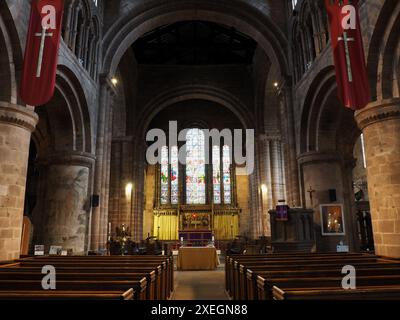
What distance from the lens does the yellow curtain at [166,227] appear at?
2331 cm

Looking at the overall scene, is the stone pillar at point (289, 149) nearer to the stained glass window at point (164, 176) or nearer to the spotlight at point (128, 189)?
the spotlight at point (128, 189)

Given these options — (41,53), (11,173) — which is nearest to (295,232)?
(11,173)

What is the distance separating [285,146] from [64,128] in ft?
28.8

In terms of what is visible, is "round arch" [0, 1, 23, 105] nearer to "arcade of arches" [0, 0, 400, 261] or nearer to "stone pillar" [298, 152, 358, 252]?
"arcade of arches" [0, 0, 400, 261]

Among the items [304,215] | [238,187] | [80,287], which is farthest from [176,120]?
[80,287]

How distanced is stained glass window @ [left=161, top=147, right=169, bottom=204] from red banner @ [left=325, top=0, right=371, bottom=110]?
18077mm

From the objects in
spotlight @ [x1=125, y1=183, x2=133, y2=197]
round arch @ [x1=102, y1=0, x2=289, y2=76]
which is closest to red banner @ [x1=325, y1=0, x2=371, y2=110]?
round arch @ [x1=102, y1=0, x2=289, y2=76]

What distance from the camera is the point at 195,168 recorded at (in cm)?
2477

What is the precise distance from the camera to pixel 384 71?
756 cm

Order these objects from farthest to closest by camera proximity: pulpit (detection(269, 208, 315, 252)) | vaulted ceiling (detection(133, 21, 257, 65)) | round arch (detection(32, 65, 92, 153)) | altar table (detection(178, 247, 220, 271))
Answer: vaulted ceiling (detection(133, 21, 257, 65)) < altar table (detection(178, 247, 220, 271)) < round arch (detection(32, 65, 92, 153)) < pulpit (detection(269, 208, 315, 252))

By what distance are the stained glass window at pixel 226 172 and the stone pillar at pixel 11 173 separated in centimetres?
1818

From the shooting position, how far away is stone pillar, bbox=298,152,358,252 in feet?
36.8
